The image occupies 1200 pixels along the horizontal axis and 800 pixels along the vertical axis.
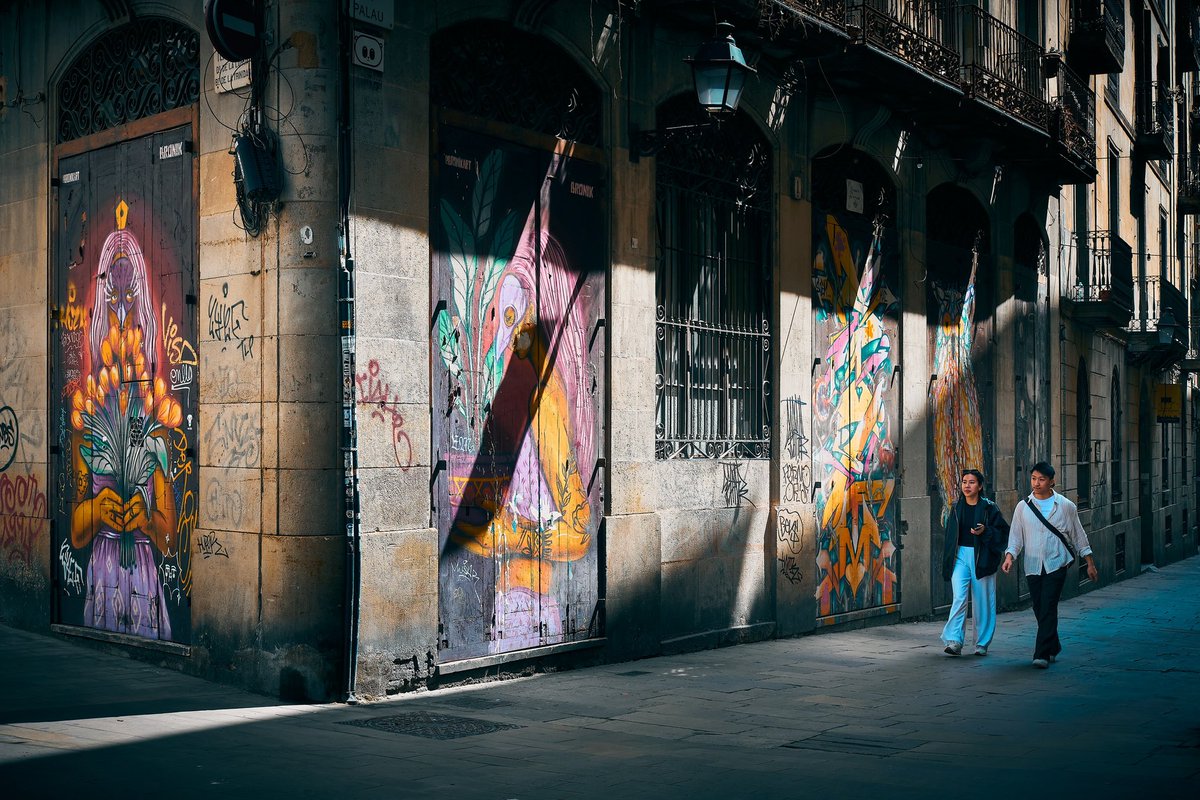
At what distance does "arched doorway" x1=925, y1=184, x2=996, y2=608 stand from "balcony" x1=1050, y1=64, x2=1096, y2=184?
4.94 feet

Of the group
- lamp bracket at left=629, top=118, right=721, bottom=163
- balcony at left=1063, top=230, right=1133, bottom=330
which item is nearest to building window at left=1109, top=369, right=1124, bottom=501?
balcony at left=1063, top=230, right=1133, bottom=330

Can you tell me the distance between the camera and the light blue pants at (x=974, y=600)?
1228 cm

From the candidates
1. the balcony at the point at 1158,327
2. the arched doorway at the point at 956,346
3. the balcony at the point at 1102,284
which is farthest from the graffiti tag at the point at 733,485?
the balcony at the point at 1158,327

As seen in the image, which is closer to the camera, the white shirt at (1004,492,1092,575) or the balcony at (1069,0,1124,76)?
the white shirt at (1004,492,1092,575)

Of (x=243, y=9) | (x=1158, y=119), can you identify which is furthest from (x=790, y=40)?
(x=1158, y=119)

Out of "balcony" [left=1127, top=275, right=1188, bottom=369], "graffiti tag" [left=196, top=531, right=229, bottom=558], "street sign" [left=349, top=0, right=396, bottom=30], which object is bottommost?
"graffiti tag" [left=196, top=531, right=229, bottom=558]

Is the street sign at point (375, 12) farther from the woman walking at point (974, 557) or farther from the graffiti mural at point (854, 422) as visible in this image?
the woman walking at point (974, 557)

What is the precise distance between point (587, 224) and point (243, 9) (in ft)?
11.3

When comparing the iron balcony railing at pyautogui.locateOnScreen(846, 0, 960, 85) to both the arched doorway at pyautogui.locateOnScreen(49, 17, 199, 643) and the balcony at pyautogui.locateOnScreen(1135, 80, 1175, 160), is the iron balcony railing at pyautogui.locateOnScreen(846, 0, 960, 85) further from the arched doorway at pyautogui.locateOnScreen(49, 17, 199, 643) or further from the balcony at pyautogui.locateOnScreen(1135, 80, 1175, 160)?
the balcony at pyautogui.locateOnScreen(1135, 80, 1175, 160)

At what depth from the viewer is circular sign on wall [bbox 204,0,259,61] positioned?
28.8ft

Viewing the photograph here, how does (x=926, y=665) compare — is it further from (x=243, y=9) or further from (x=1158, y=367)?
(x=1158, y=367)

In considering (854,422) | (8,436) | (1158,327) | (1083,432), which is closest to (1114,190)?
(1158,327)

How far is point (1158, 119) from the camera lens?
91.7ft

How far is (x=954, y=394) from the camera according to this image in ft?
57.5
